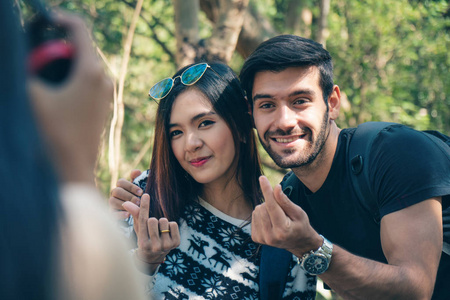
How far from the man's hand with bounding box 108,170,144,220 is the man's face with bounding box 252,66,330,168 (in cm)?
75

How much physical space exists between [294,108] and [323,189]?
1.51 ft

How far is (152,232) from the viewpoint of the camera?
2.25m

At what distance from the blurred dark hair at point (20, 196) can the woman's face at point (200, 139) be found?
196 cm

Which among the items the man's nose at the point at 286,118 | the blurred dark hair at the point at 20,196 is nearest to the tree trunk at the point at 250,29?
the man's nose at the point at 286,118

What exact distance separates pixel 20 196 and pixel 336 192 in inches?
81.6

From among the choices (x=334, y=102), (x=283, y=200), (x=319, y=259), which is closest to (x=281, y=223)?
(x=283, y=200)

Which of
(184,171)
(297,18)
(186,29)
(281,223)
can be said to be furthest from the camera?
(297,18)

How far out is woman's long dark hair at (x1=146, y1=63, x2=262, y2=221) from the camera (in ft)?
9.04

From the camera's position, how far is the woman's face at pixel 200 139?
2660mm

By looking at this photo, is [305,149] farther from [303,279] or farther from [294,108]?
[303,279]

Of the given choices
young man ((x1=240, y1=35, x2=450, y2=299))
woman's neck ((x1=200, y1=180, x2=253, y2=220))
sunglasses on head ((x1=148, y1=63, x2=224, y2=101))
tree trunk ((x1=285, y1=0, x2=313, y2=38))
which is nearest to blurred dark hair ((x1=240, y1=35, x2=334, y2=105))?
young man ((x1=240, y1=35, x2=450, y2=299))

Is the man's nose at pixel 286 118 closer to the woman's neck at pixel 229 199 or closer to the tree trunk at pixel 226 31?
the woman's neck at pixel 229 199

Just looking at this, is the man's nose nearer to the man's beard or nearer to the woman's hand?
the man's beard

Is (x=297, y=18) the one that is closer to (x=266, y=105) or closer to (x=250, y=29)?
(x=250, y=29)
